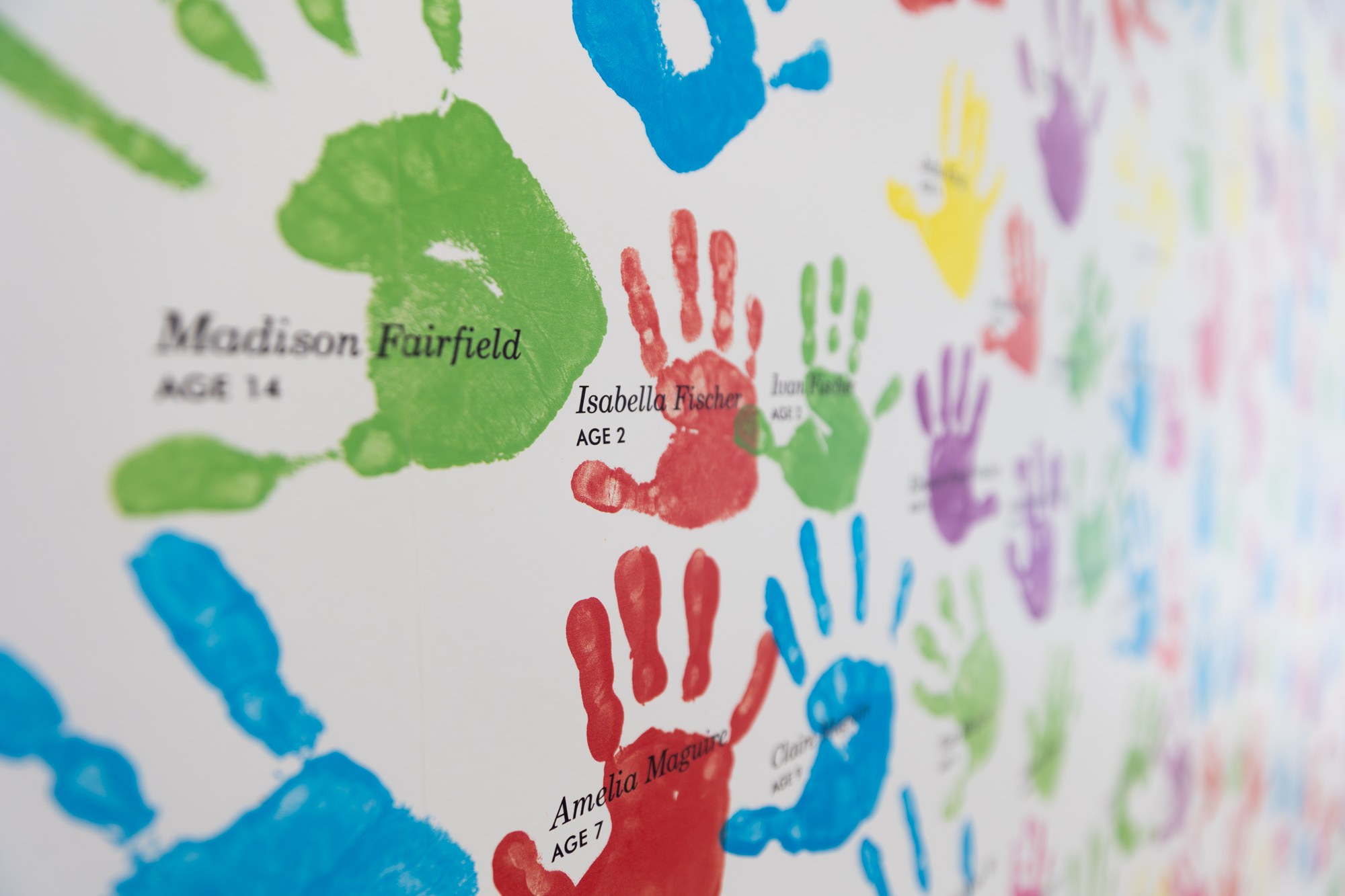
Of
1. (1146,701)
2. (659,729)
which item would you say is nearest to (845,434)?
(659,729)

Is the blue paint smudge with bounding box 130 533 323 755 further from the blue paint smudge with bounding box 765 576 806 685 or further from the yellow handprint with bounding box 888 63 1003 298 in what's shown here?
the yellow handprint with bounding box 888 63 1003 298

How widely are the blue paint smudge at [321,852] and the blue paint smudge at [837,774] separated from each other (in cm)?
18

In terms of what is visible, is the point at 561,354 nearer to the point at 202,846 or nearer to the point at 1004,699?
the point at 202,846

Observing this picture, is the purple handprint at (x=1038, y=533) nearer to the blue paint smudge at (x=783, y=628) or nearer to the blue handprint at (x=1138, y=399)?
the blue handprint at (x=1138, y=399)

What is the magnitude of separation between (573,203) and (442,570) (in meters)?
0.16

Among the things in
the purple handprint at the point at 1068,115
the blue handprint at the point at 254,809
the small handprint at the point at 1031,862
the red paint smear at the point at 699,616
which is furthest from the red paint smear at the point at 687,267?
the small handprint at the point at 1031,862

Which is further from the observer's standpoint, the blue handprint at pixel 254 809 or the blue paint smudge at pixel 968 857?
the blue paint smudge at pixel 968 857

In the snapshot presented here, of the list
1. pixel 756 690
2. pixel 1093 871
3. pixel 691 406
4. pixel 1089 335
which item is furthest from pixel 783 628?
pixel 1093 871

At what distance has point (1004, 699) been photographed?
69 centimetres

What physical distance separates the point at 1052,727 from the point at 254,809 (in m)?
0.69

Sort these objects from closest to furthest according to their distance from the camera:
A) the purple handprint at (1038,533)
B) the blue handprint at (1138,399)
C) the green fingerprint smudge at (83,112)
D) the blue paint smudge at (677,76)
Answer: the green fingerprint smudge at (83,112) < the blue paint smudge at (677,76) < the purple handprint at (1038,533) < the blue handprint at (1138,399)

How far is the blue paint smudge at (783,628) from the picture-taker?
46 cm

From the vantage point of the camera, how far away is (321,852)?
0.95ft

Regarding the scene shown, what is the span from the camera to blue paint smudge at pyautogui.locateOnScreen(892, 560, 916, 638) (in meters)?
0.56
